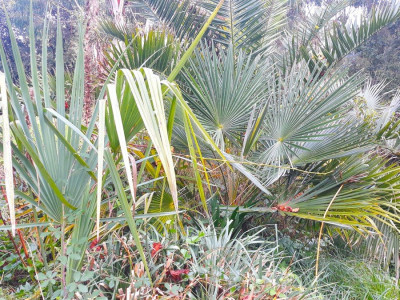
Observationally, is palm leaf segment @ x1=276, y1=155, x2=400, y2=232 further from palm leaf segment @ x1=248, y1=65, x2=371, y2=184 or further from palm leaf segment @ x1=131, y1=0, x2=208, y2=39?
palm leaf segment @ x1=131, y1=0, x2=208, y2=39

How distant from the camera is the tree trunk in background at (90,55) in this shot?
332 centimetres

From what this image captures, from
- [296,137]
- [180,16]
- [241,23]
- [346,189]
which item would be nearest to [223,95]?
[296,137]

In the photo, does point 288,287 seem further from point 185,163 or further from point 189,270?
point 185,163

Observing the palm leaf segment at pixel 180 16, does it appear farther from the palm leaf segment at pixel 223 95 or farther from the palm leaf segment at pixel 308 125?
the palm leaf segment at pixel 308 125

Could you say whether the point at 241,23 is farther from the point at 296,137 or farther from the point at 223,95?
the point at 296,137

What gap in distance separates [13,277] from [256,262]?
1466mm

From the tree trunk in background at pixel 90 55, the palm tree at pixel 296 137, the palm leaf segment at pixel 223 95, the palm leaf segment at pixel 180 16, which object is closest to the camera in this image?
the palm tree at pixel 296 137

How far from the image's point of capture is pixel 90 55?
13.0ft

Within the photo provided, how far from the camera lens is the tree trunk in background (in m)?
3.32

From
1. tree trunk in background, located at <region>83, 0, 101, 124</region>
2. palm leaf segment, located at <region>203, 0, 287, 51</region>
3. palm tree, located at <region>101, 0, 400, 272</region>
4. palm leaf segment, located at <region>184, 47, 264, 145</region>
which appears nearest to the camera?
palm tree, located at <region>101, 0, 400, 272</region>

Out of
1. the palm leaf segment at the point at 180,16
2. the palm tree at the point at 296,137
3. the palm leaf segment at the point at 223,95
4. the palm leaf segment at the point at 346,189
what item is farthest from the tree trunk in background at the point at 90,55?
the palm leaf segment at the point at 346,189

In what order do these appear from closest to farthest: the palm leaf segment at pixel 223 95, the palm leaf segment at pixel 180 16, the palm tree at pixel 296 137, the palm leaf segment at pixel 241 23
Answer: the palm tree at pixel 296 137, the palm leaf segment at pixel 223 95, the palm leaf segment at pixel 241 23, the palm leaf segment at pixel 180 16

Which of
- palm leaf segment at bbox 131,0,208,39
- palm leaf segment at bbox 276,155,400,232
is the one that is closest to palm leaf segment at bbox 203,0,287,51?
palm leaf segment at bbox 131,0,208,39

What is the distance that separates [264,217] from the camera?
10.00 ft
